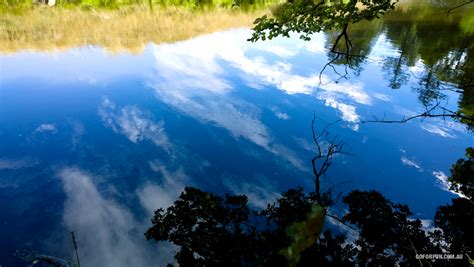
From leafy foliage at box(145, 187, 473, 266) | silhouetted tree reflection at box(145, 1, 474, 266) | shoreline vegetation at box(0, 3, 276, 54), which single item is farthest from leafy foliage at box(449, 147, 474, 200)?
shoreline vegetation at box(0, 3, 276, 54)

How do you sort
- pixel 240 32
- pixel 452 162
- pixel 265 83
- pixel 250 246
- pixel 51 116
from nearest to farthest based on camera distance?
pixel 250 246, pixel 452 162, pixel 51 116, pixel 265 83, pixel 240 32

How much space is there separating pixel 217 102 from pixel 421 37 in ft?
104

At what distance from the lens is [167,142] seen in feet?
42.5

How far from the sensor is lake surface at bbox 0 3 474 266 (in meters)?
9.05

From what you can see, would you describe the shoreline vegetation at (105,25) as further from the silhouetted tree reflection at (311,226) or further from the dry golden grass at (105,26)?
the silhouetted tree reflection at (311,226)

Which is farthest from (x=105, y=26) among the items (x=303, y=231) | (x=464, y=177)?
(x=303, y=231)

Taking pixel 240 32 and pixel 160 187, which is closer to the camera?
pixel 160 187

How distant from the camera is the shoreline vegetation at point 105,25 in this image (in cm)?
2575

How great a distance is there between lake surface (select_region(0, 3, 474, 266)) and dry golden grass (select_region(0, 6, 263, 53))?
4.05 metres

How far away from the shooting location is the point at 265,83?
62.2 ft

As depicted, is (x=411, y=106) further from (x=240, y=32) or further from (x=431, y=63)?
(x=240, y=32)

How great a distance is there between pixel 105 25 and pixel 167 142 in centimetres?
2437

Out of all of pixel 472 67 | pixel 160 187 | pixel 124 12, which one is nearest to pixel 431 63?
pixel 472 67


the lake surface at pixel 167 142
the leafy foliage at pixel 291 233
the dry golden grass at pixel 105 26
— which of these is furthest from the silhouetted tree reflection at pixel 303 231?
the dry golden grass at pixel 105 26
